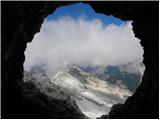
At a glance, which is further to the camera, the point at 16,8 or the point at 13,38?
the point at 13,38

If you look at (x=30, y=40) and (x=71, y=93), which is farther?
(x=71, y=93)

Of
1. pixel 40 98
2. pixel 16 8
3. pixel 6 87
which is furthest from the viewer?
pixel 40 98

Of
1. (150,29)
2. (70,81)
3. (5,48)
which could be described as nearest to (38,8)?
(5,48)

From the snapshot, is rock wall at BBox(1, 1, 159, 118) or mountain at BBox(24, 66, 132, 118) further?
mountain at BBox(24, 66, 132, 118)

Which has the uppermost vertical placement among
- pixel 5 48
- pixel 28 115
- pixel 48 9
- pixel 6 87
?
pixel 48 9

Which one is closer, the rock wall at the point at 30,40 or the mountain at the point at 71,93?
the rock wall at the point at 30,40

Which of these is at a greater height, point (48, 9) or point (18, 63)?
point (48, 9)

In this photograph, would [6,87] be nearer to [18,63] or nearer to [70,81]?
[18,63]

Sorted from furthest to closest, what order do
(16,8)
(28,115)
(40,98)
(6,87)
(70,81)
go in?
(70,81), (40,98), (28,115), (6,87), (16,8)
